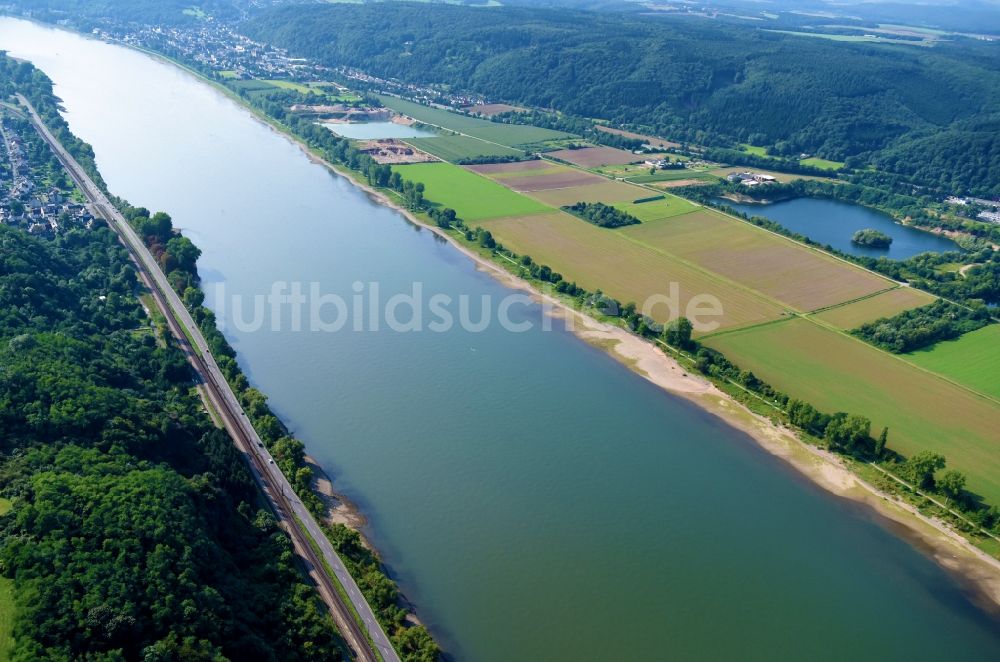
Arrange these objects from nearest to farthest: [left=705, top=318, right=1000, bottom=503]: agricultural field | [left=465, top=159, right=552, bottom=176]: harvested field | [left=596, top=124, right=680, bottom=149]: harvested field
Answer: [left=705, top=318, right=1000, bottom=503]: agricultural field
[left=465, top=159, right=552, bottom=176]: harvested field
[left=596, top=124, right=680, bottom=149]: harvested field

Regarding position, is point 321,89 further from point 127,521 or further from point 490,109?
point 127,521

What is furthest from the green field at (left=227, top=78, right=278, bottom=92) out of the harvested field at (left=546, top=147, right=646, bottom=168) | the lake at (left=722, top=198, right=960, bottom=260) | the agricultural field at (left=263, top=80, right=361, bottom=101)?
the lake at (left=722, top=198, right=960, bottom=260)

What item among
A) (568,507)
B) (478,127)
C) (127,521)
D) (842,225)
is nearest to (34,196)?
(127,521)

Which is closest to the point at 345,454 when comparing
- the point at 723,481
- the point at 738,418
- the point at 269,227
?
the point at 723,481

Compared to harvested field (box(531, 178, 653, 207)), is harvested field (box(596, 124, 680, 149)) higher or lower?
higher

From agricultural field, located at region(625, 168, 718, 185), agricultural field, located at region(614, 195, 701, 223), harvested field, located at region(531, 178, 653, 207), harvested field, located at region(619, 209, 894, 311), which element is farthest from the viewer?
agricultural field, located at region(625, 168, 718, 185)

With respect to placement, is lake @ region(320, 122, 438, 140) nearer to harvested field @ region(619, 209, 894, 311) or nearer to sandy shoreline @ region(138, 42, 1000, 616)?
harvested field @ region(619, 209, 894, 311)
